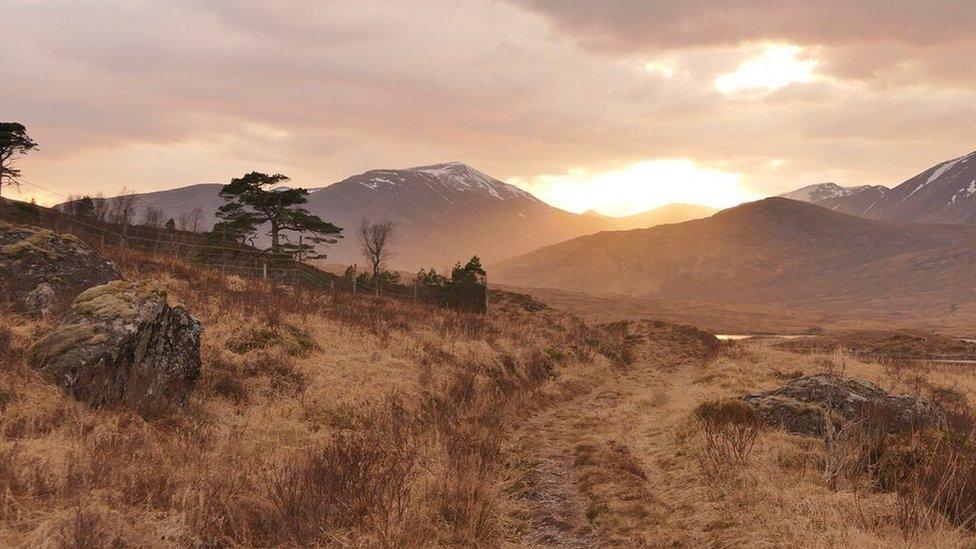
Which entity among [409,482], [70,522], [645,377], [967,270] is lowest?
[645,377]

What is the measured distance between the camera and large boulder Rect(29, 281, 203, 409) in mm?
7297

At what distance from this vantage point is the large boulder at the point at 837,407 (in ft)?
31.9

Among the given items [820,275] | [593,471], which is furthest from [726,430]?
[820,275]

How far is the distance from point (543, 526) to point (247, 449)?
13.7 feet

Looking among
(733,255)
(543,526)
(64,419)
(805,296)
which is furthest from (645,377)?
(733,255)

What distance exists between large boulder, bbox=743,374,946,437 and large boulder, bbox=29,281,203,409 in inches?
436

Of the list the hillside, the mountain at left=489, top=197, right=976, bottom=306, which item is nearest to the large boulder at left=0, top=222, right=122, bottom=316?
the hillside

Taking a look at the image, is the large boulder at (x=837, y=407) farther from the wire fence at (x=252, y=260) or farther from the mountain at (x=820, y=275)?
the mountain at (x=820, y=275)

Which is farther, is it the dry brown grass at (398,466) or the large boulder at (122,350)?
the large boulder at (122,350)

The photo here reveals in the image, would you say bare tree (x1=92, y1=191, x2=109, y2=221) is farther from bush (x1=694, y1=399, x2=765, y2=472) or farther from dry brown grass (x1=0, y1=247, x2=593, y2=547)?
bush (x1=694, y1=399, x2=765, y2=472)

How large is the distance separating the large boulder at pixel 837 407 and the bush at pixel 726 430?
45 cm

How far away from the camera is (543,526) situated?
7070 millimetres

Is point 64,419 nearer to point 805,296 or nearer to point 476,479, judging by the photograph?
point 476,479

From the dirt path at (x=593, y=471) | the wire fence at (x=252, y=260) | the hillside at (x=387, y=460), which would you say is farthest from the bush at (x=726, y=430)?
the wire fence at (x=252, y=260)
